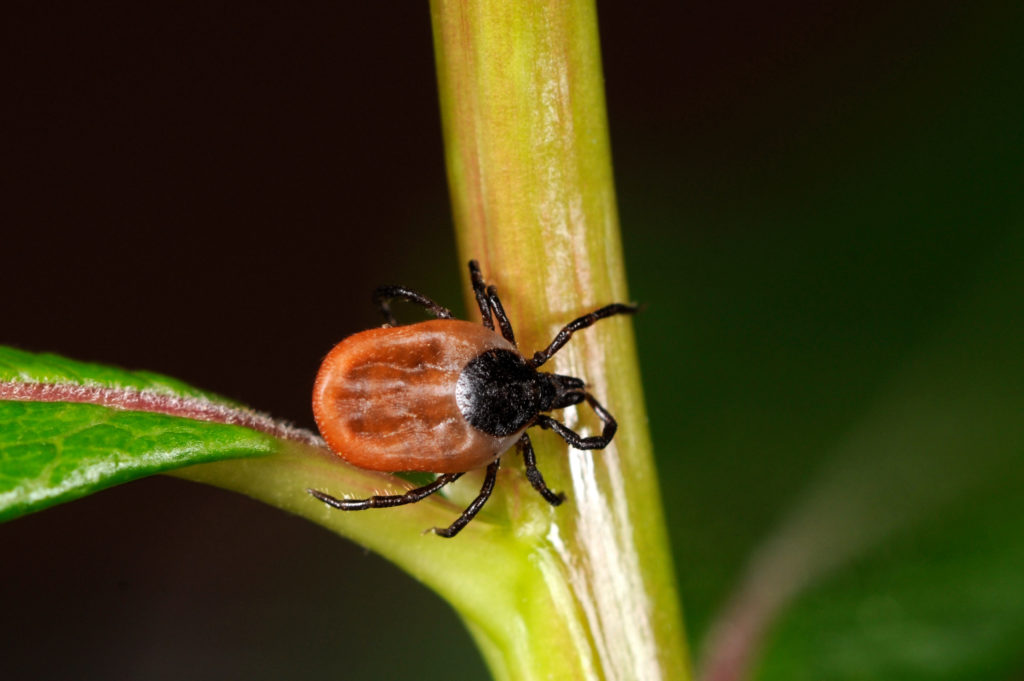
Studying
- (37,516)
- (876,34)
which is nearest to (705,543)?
(876,34)

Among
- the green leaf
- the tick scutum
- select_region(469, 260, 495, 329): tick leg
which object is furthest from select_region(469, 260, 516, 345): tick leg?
the green leaf

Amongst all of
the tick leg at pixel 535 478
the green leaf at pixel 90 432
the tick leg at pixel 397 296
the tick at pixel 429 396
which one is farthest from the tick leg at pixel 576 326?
the tick leg at pixel 397 296

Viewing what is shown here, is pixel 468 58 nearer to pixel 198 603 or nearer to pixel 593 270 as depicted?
pixel 593 270

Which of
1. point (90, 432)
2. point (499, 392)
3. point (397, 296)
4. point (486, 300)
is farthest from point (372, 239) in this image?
point (90, 432)

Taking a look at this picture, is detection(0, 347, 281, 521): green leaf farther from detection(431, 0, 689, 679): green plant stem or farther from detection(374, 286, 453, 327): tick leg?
detection(374, 286, 453, 327): tick leg

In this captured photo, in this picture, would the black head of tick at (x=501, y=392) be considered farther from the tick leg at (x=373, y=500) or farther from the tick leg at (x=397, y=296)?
the tick leg at (x=373, y=500)
